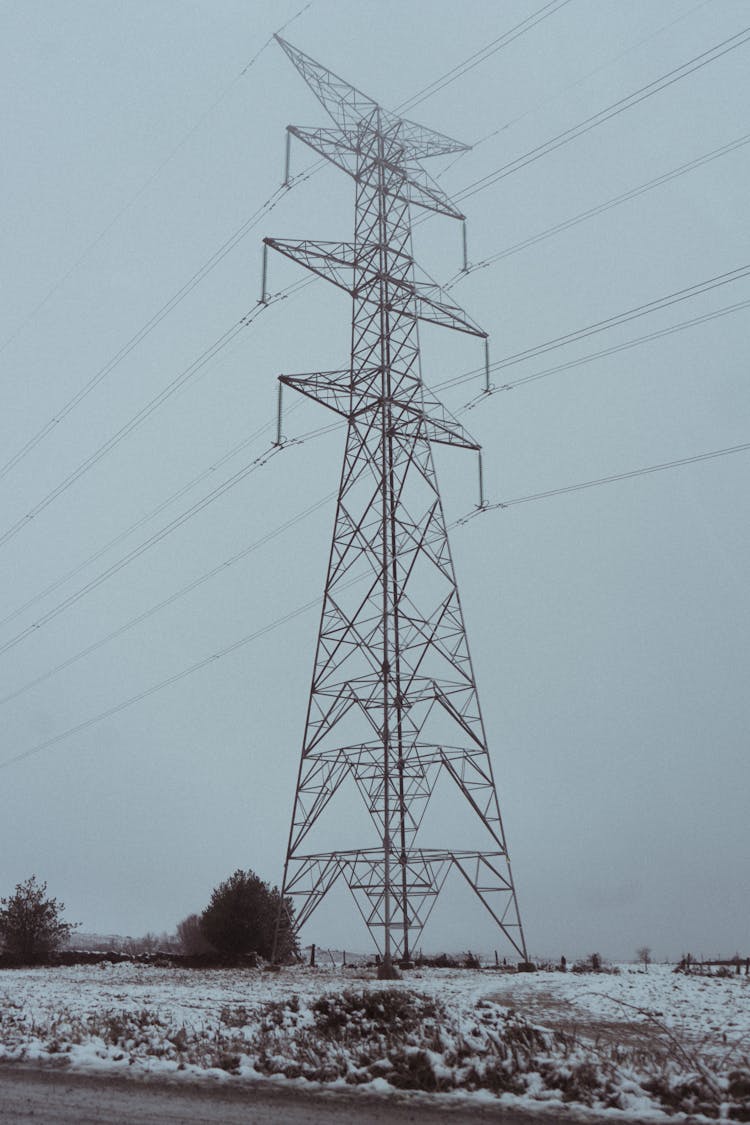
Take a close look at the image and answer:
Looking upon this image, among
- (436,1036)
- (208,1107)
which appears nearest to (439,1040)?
(436,1036)

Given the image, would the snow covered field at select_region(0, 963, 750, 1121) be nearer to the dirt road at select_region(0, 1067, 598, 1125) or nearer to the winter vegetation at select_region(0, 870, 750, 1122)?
the winter vegetation at select_region(0, 870, 750, 1122)

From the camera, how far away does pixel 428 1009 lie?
13172 millimetres

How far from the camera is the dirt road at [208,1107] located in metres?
8.28

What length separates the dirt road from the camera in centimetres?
828

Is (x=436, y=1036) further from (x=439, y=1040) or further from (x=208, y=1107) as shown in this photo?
(x=208, y=1107)

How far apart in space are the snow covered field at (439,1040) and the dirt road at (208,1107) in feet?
1.63

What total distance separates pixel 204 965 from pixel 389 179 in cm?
2750

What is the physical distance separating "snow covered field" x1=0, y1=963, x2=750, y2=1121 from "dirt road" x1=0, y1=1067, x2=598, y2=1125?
50 cm

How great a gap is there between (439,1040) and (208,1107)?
3.15m

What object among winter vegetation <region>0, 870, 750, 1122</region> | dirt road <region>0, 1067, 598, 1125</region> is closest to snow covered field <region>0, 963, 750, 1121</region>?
winter vegetation <region>0, 870, 750, 1122</region>

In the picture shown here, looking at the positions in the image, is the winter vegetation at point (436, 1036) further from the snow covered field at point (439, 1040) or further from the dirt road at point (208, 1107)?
the dirt road at point (208, 1107)

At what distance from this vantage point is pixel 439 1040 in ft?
36.5

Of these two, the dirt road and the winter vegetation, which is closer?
the dirt road

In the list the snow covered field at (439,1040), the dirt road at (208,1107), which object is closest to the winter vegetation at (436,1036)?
the snow covered field at (439,1040)
